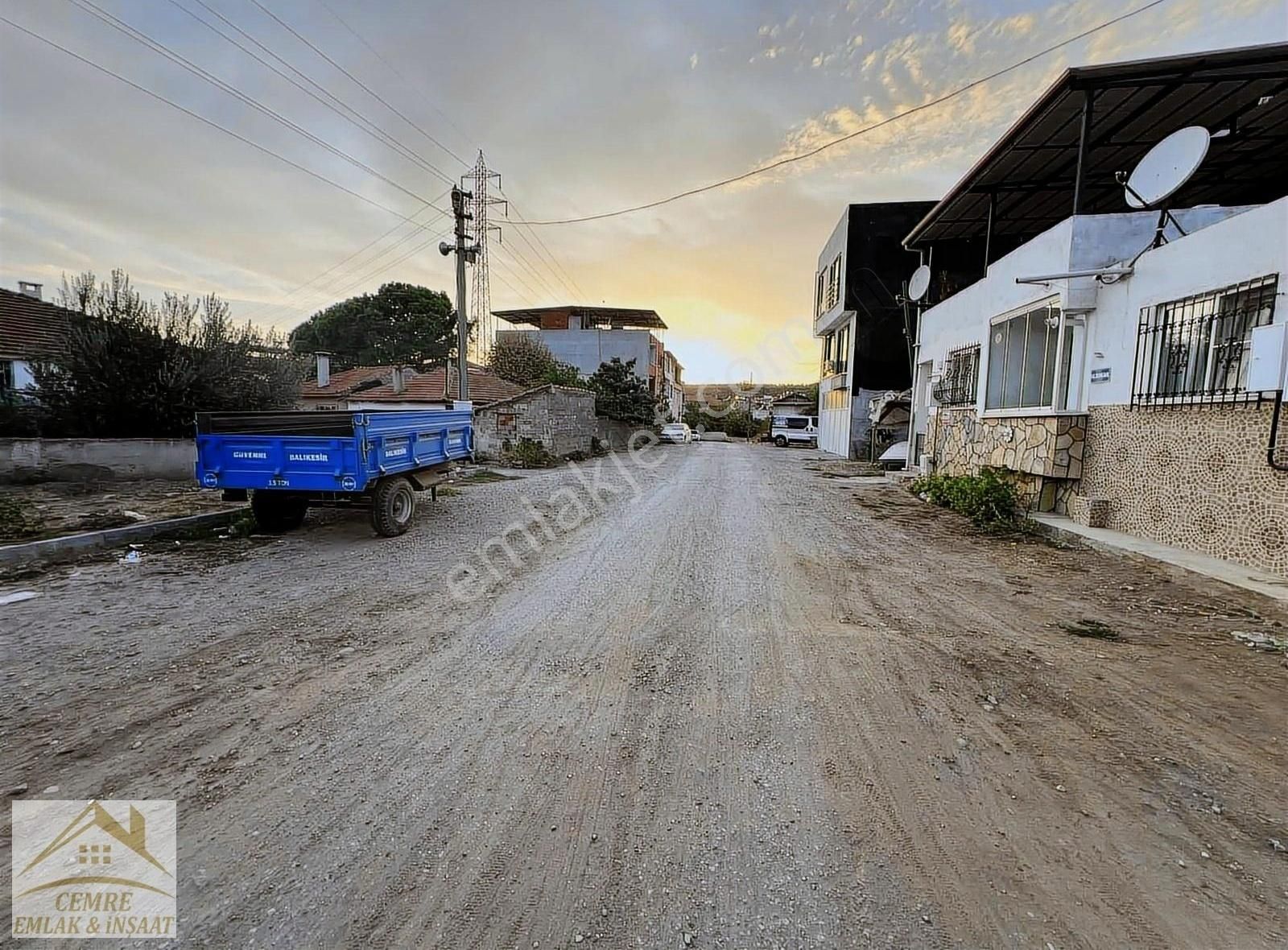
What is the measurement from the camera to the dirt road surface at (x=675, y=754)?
6.18ft

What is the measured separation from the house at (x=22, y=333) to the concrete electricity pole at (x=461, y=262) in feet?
29.4

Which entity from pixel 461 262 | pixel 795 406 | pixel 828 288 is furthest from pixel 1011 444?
pixel 795 406

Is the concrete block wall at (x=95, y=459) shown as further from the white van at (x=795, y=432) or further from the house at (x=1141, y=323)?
the white van at (x=795, y=432)

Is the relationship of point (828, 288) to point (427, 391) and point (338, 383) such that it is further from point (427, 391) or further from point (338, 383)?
point (338, 383)

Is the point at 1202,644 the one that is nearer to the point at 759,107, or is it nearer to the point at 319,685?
the point at 319,685

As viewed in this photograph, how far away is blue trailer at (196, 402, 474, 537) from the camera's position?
680cm

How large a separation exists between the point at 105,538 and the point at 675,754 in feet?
25.5

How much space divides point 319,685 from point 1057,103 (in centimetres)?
1218

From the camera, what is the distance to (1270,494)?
5.33m

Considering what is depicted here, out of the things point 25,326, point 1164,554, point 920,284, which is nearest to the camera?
point 1164,554

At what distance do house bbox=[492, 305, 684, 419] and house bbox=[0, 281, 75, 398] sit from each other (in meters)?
25.6

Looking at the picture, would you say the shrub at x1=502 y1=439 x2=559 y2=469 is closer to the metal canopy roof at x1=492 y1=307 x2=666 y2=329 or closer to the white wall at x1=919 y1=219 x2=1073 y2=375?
the white wall at x1=919 y1=219 x2=1073 y2=375

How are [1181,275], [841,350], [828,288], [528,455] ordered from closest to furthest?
[1181,275] → [528,455] → [841,350] → [828,288]

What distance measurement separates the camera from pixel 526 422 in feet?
60.0
